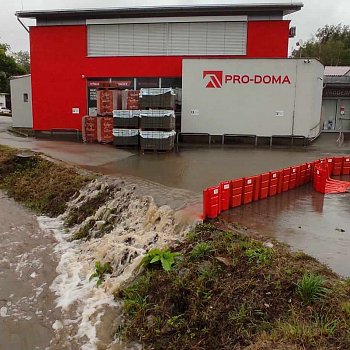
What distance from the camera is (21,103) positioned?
26266 millimetres

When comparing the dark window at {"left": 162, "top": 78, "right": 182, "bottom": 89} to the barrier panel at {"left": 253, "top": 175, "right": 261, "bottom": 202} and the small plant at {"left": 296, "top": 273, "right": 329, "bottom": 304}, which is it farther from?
the small plant at {"left": 296, "top": 273, "right": 329, "bottom": 304}

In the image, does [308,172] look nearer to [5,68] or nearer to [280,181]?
[280,181]

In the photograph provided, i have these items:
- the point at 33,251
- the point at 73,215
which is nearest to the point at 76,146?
the point at 73,215

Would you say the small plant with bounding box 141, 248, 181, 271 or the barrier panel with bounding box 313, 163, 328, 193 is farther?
the barrier panel with bounding box 313, 163, 328, 193

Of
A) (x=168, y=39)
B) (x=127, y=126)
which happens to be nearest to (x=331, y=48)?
(x=168, y=39)

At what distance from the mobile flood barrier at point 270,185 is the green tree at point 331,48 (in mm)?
40662

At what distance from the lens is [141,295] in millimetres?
6246

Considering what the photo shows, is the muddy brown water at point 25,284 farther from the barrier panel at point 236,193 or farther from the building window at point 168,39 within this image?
the building window at point 168,39

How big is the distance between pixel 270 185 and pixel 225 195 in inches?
82.8

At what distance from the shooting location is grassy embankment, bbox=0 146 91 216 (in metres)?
12.3

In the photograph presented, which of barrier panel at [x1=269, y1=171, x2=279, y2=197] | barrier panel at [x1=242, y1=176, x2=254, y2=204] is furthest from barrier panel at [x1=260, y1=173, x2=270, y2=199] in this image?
barrier panel at [x1=242, y1=176, x2=254, y2=204]

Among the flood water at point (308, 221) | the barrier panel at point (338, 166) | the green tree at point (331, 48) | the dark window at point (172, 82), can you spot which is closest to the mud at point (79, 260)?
the flood water at point (308, 221)

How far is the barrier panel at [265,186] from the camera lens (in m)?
9.99

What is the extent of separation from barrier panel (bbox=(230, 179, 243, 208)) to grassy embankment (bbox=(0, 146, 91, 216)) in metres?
5.18
